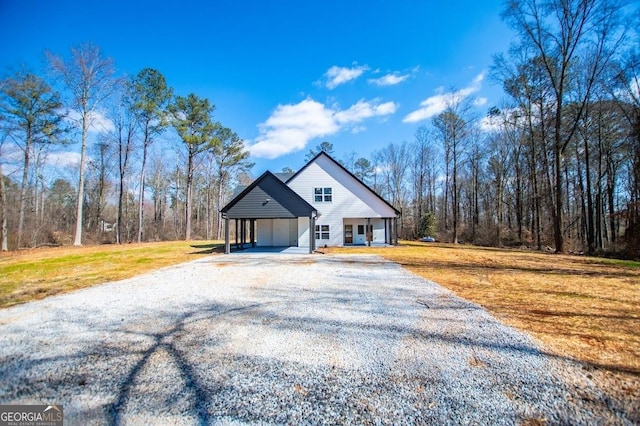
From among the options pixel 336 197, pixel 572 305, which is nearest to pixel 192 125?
pixel 336 197

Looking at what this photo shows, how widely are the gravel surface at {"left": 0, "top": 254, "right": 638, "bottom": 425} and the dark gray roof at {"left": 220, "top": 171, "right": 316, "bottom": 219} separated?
9.21 meters

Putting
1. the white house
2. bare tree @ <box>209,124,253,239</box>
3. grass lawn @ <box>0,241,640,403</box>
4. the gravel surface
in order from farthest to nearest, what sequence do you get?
bare tree @ <box>209,124,253,239</box> → the white house → grass lawn @ <box>0,241,640,403</box> → the gravel surface

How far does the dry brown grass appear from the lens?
323 cm

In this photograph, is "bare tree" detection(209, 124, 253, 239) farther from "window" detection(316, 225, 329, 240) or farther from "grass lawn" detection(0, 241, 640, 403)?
"grass lawn" detection(0, 241, 640, 403)

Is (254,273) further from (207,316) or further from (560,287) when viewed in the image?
(560,287)

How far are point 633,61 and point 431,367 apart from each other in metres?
22.9

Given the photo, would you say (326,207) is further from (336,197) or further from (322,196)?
(336,197)

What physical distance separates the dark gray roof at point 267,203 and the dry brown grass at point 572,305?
755 cm

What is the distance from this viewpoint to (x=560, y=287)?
6.65m

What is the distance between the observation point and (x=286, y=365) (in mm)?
3051

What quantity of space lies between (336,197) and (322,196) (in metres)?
1.06

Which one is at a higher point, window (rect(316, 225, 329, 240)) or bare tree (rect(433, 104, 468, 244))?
bare tree (rect(433, 104, 468, 244))

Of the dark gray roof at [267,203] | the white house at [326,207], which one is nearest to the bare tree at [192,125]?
the white house at [326,207]

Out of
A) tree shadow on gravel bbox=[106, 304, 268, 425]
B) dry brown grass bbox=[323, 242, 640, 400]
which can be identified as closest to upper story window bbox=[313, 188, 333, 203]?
dry brown grass bbox=[323, 242, 640, 400]
